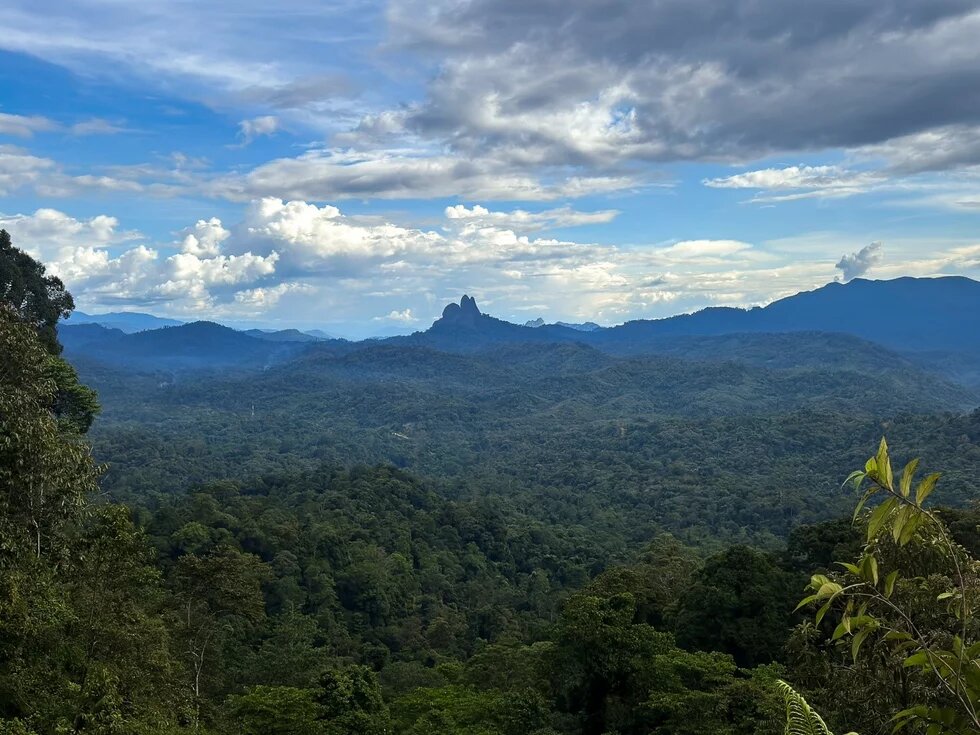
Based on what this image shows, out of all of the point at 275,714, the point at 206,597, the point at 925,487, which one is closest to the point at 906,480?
the point at 925,487

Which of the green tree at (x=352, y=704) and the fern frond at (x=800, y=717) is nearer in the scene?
the fern frond at (x=800, y=717)

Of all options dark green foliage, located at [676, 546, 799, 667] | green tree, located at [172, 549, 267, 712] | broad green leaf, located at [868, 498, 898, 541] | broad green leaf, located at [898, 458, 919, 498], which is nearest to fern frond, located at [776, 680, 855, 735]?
broad green leaf, located at [868, 498, 898, 541]

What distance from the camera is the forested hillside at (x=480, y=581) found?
911 cm

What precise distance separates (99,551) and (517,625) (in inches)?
1146

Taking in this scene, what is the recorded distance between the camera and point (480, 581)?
52594mm

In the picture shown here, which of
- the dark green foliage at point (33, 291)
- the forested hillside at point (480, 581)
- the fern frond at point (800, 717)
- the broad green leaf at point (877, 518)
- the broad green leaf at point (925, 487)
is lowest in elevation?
the forested hillside at point (480, 581)

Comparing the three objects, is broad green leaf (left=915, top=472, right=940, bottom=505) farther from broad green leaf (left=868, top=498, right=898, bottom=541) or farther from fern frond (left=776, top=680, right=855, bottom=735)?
fern frond (left=776, top=680, right=855, bottom=735)

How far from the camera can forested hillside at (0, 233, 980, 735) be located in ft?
29.9

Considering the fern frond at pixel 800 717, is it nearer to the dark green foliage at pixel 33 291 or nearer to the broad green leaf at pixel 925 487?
the broad green leaf at pixel 925 487

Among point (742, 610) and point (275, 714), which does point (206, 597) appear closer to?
point (275, 714)

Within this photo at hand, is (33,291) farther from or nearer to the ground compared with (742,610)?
farther from the ground

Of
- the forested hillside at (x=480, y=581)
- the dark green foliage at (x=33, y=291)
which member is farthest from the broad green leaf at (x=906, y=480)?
the dark green foliage at (x=33, y=291)

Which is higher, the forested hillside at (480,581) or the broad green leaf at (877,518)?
the broad green leaf at (877,518)

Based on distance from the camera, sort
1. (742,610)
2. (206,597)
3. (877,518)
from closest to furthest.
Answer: (877,518) → (206,597) → (742,610)
